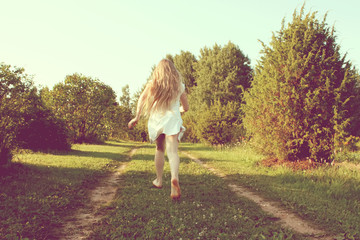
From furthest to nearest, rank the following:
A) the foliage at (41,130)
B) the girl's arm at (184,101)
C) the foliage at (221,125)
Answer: the foliage at (221,125)
the foliage at (41,130)
the girl's arm at (184,101)

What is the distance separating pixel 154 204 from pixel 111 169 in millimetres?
4711

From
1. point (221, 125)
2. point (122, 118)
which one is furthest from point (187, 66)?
point (221, 125)

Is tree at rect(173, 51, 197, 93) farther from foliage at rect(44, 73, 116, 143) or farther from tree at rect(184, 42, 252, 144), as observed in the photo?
foliage at rect(44, 73, 116, 143)

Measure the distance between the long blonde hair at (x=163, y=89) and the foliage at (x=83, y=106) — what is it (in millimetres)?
19279

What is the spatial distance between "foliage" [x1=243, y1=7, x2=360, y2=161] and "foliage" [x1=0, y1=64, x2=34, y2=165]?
314 inches

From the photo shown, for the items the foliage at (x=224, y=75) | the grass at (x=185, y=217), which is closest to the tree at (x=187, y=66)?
the foliage at (x=224, y=75)

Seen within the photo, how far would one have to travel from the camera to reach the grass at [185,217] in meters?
3.37

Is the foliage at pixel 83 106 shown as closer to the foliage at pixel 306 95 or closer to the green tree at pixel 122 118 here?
the green tree at pixel 122 118

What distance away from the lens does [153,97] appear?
5.21 metres

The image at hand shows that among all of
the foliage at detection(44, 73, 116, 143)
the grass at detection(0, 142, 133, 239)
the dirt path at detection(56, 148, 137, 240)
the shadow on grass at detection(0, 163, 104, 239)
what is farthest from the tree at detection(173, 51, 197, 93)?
the dirt path at detection(56, 148, 137, 240)

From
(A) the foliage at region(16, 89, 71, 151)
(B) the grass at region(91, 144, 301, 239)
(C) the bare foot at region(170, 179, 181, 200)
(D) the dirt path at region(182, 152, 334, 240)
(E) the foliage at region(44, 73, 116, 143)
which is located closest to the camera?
(B) the grass at region(91, 144, 301, 239)

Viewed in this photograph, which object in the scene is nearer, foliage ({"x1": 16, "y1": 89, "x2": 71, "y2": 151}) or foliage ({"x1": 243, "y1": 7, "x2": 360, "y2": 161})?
foliage ({"x1": 243, "y1": 7, "x2": 360, "y2": 161})

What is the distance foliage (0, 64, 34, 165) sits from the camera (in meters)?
7.06

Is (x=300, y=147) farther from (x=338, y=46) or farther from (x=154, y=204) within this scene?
(x=154, y=204)
